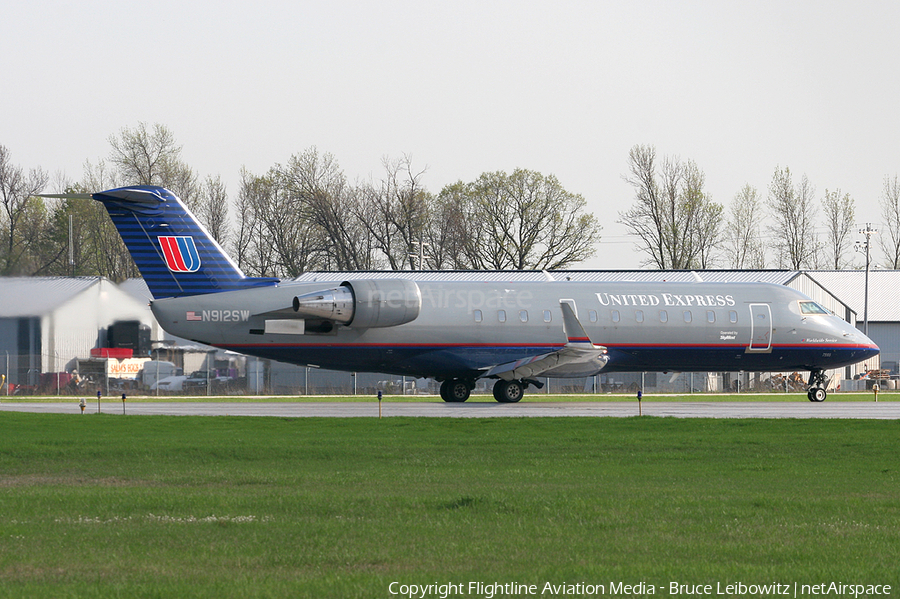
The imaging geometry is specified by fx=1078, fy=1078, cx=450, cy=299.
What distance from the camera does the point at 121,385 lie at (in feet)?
152

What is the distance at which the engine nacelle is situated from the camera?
32188 millimetres

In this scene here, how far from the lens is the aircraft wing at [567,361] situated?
110ft

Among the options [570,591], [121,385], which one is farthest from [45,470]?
[121,385]

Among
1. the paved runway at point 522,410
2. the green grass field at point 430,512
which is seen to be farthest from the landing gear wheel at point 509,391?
the green grass field at point 430,512

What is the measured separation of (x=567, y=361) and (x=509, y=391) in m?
2.56

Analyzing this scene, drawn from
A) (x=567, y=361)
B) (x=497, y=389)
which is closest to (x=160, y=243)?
(x=497, y=389)

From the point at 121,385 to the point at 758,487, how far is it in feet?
122

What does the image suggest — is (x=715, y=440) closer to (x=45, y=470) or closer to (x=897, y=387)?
(x=45, y=470)

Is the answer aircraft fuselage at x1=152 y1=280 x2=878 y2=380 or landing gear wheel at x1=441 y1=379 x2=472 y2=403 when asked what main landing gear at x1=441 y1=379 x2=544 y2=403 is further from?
aircraft fuselage at x1=152 y1=280 x2=878 y2=380

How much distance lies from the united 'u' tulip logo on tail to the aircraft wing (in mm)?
9881

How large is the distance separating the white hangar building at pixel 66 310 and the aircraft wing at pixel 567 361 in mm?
13817

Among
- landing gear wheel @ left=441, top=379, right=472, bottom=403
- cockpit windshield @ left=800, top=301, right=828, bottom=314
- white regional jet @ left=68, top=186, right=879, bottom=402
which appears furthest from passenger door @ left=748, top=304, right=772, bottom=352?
landing gear wheel @ left=441, top=379, right=472, bottom=403

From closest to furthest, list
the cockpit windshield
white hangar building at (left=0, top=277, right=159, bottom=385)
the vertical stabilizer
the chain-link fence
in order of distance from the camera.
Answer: the vertical stabilizer
white hangar building at (left=0, top=277, right=159, bottom=385)
the cockpit windshield
the chain-link fence

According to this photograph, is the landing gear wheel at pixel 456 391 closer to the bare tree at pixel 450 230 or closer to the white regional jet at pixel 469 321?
the white regional jet at pixel 469 321
